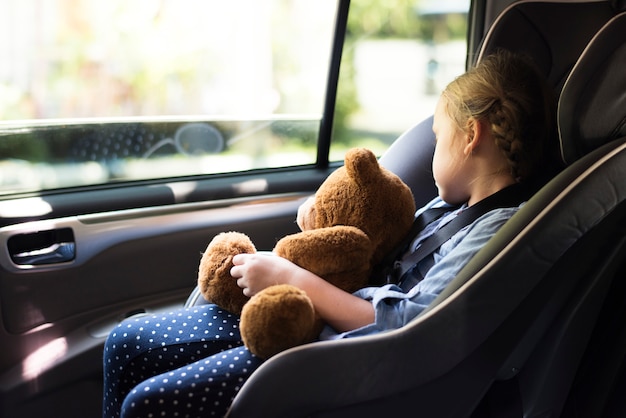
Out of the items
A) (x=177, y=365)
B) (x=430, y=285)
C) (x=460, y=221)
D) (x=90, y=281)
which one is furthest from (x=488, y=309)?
(x=90, y=281)

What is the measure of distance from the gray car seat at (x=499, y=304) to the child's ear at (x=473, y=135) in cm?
17

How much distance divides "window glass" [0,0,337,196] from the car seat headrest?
136cm

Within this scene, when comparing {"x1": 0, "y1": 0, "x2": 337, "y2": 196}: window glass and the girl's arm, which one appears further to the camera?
{"x1": 0, "y1": 0, "x2": 337, "y2": 196}: window glass

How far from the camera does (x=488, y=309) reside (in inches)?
47.8

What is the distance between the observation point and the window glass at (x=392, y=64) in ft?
8.60

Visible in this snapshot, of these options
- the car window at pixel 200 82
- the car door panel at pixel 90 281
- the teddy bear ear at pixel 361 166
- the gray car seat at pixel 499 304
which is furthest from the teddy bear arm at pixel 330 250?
the car window at pixel 200 82

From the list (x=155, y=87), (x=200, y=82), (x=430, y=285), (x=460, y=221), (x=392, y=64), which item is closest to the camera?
(x=430, y=285)

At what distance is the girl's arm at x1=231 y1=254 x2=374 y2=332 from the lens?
136cm

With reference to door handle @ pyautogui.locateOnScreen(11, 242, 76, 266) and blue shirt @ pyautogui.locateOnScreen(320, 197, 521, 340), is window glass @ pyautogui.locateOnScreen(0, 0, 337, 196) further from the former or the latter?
blue shirt @ pyautogui.locateOnScreen(320, 197, 521, 340)

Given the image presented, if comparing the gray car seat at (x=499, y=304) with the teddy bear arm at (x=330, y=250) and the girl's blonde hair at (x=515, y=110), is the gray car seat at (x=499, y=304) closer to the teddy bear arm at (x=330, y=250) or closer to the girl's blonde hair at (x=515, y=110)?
the girl's blonde hair at (x=515, y=110)

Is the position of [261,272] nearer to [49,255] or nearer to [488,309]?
[488,309]

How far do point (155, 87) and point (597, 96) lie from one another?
4.82 ft

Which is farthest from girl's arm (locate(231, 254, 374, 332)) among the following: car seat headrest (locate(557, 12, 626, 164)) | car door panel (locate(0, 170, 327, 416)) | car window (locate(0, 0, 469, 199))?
car window (locate(0, 0, 469, 199))

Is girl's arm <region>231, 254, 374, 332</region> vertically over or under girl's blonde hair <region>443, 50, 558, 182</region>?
under
